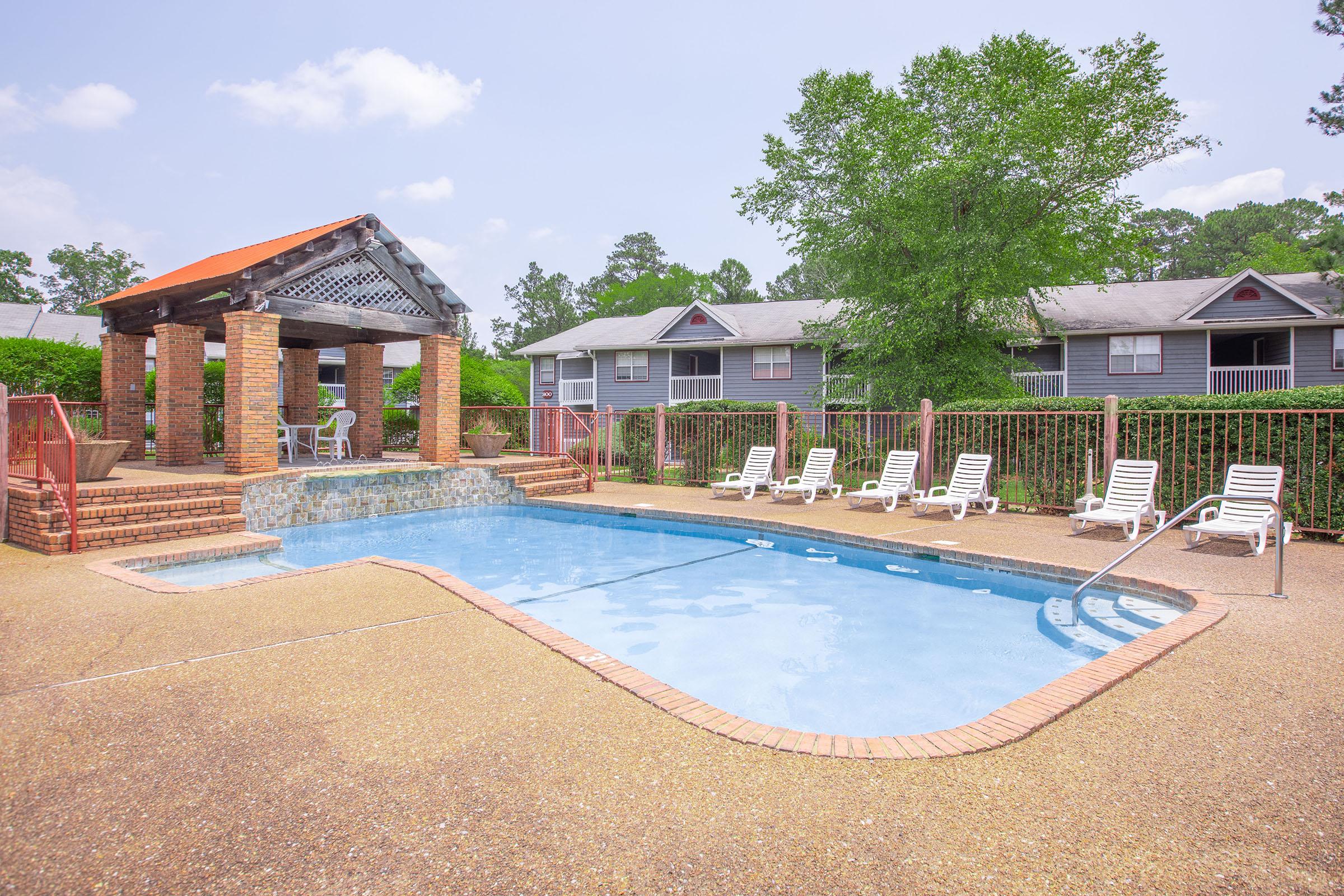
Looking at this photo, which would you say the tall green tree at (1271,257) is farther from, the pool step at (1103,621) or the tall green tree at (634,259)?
the tall green tree at (634,259)

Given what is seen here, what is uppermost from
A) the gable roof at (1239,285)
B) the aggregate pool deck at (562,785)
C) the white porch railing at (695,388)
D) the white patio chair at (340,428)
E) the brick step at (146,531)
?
the gable roof at (1239,285)

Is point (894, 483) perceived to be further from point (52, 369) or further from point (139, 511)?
point (52, 369)

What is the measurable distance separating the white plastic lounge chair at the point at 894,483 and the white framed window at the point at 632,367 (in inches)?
741

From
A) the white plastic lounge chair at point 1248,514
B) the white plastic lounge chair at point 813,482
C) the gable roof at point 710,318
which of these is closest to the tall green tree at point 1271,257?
the gable roof at point 710,318

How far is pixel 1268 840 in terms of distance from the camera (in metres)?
2.57

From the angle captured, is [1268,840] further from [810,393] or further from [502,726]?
[810,393]

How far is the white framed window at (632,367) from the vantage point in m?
31.0

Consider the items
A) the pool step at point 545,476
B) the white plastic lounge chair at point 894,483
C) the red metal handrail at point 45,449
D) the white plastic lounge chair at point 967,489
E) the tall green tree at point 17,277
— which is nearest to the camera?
the red metal handrail at point 45,449

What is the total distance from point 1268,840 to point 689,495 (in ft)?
39.8

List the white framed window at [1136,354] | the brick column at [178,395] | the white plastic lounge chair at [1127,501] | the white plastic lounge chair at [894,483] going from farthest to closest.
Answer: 1. the white framed window at [1136,354]
2. the brick column at [178,395]
3. the white plastic lounge chair at [894,483]
4. the white plastic lounge chair at [1127,501]

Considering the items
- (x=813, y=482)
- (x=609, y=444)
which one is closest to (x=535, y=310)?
(x=609, y=444)

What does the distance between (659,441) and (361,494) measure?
261 inches

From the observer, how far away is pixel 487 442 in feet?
53.6

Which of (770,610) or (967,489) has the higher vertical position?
(967,489)
